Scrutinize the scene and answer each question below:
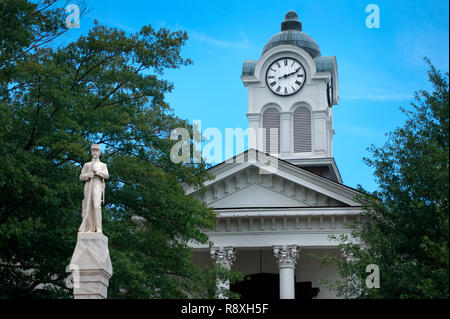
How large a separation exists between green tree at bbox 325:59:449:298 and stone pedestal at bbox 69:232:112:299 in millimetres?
7905

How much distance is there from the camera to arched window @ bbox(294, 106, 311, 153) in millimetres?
48656

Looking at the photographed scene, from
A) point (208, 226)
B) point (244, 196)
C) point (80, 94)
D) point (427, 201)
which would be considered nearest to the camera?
point (427, 201)

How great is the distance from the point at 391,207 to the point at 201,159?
7.45 metres

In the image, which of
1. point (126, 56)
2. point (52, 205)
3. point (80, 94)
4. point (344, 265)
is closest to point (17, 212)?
point (52, 205)

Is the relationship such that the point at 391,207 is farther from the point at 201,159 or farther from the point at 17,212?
the point at 17,212

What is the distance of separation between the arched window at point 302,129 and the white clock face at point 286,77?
Answer: 125cm

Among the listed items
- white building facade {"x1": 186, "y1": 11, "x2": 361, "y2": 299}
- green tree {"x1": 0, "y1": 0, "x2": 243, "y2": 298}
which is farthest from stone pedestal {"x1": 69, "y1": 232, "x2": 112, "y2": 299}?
white building facade {"x1": 186, "y1": 11, "x2": 361, "y2": 299}

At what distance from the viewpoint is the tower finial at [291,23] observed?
53.8 m

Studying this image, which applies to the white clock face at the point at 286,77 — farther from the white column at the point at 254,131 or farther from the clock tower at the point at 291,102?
the white column at the point at 254,131

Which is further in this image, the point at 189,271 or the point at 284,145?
the point at 284,145

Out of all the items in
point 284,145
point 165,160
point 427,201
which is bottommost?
point 427,201

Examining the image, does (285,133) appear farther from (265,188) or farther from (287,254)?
(287,254)

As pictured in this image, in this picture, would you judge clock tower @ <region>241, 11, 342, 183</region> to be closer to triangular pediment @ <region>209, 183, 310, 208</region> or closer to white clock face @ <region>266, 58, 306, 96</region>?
white clock face @ <region>266, 58, 306, 96</region>

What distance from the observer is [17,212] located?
27.7m
